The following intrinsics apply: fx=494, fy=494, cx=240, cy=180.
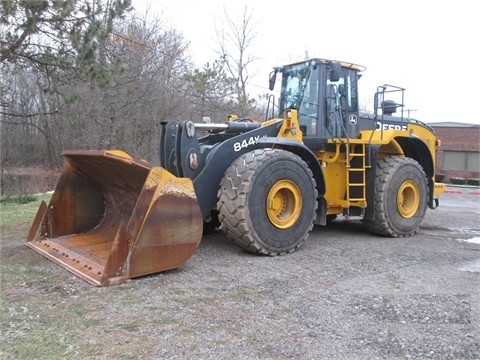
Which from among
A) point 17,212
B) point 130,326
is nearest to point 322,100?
point 130,326

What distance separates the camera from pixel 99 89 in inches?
468

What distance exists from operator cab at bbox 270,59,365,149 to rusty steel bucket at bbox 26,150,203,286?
114 inches

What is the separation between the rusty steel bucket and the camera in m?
4.66

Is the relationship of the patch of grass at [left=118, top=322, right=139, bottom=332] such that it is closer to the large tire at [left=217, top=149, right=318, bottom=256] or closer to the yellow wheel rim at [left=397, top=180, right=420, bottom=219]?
the large tire at [left=217, top=149, right=318, bottom=256]

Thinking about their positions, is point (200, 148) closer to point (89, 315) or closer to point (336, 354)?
point (89, 315)

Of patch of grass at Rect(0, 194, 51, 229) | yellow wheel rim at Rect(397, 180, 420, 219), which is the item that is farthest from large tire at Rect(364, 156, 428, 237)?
patch of grass at Rect(0, 194, 51, 229)

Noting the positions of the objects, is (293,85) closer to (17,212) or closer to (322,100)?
(322,100)

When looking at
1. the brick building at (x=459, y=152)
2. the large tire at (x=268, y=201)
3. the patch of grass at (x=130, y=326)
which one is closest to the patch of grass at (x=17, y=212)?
the large tire at (x=268, y=201)

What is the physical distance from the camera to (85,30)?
826cm

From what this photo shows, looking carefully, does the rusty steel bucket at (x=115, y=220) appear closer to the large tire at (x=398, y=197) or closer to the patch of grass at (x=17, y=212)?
the patch of grass at (x=17, y=212)

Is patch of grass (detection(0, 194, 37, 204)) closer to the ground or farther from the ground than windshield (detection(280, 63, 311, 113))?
closer to the ground

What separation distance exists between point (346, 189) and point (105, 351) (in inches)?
198

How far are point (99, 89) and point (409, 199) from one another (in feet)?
25.0

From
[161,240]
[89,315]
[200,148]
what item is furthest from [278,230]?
[89,315]
